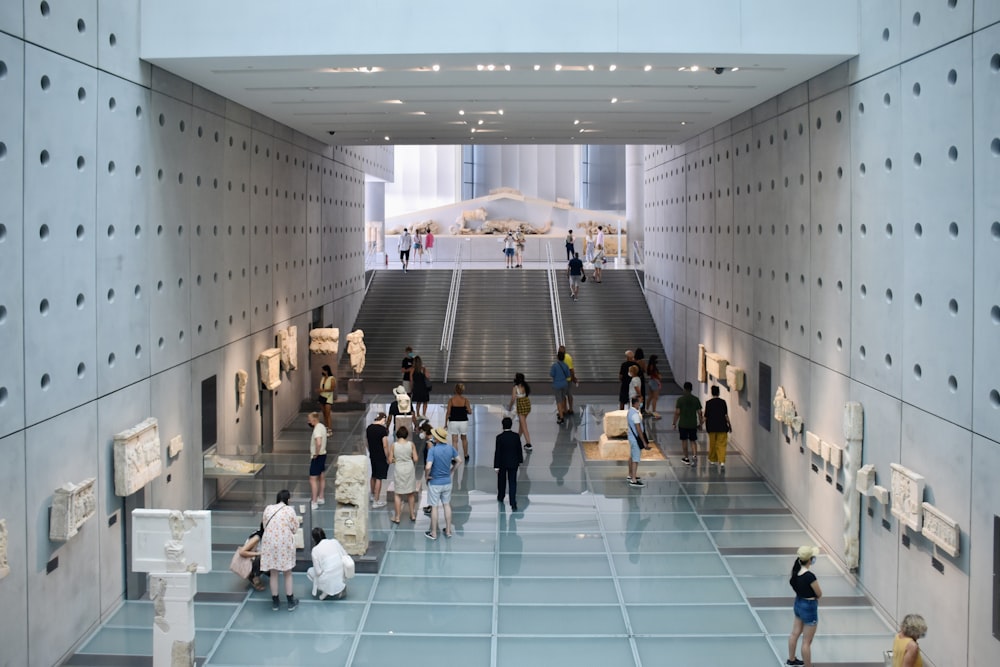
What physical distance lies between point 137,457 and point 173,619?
2.93 meters

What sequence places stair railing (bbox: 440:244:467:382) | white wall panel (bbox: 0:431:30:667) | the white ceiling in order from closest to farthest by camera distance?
white wall panel (bbox: 0:431:30:667) < the white ceiling < stair railing (bbox: 440:244:467:382)

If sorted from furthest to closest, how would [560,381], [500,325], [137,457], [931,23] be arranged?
1. [500,325]
2. [560,381]
3. [137,457]
4. [931,23]

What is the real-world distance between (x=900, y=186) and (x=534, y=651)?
6.03m

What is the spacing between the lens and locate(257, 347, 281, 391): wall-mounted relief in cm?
1736

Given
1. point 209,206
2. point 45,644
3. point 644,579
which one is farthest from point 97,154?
point 644,579

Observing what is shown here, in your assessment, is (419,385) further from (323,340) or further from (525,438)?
(323,340)

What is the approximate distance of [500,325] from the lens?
28.1 metres

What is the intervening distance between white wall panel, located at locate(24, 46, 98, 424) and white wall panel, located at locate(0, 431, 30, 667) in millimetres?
444

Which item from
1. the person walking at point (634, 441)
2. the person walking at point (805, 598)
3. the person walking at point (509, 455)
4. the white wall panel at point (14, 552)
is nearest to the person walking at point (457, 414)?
the person walking at point (509, 455)

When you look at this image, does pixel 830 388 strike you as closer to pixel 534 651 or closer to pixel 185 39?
pixel 534 651

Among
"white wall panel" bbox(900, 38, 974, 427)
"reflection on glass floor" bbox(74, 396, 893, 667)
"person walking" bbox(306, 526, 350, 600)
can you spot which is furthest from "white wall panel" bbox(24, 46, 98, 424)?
"white wall panel" bbox(900, 38, 974, 427)

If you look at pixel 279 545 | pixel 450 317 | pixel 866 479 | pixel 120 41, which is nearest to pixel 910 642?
pixel 866 479

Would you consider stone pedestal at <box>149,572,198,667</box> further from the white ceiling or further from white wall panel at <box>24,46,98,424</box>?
the white ceiling

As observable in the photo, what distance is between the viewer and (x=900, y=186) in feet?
34.4
